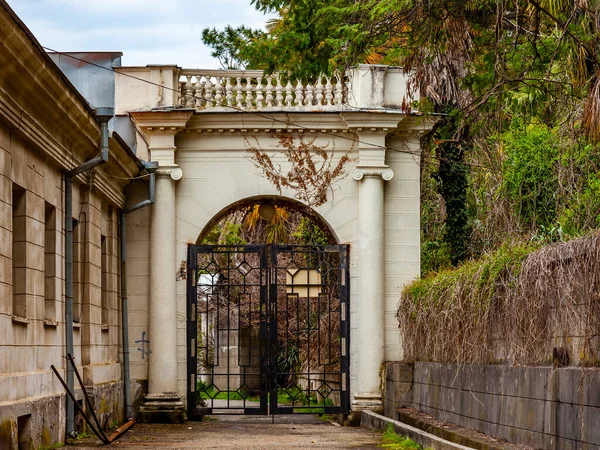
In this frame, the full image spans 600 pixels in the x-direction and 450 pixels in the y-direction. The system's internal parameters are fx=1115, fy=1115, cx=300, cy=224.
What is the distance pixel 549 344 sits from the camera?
34.8 feet

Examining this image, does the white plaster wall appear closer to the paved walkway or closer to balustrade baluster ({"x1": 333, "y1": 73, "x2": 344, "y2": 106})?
balustrade baluster ({"x1": 333, "y1": 73, "x2": 344, "y2": 106})

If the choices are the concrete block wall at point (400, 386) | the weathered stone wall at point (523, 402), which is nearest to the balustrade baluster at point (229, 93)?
the concrete block wall at point (400, 386)

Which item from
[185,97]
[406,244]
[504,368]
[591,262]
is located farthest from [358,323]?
[591,262]

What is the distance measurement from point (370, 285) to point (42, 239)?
7636mm

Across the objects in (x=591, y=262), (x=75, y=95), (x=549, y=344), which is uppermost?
(x=75, y=95)

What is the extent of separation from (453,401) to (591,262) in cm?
498

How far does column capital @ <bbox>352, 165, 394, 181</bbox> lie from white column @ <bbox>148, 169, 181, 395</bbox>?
318cm

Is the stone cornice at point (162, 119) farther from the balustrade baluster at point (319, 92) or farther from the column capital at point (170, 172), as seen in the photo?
the balustrade baluster at point (319, 92)

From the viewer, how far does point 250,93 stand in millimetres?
20094

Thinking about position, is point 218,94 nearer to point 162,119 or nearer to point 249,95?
point 249,95

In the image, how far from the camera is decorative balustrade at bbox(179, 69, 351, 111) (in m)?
20.0

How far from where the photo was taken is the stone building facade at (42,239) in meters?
11.3

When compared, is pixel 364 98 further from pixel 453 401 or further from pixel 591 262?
pixel 591 262

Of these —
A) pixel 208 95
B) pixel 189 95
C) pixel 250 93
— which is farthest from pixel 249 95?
pixel 189 95
